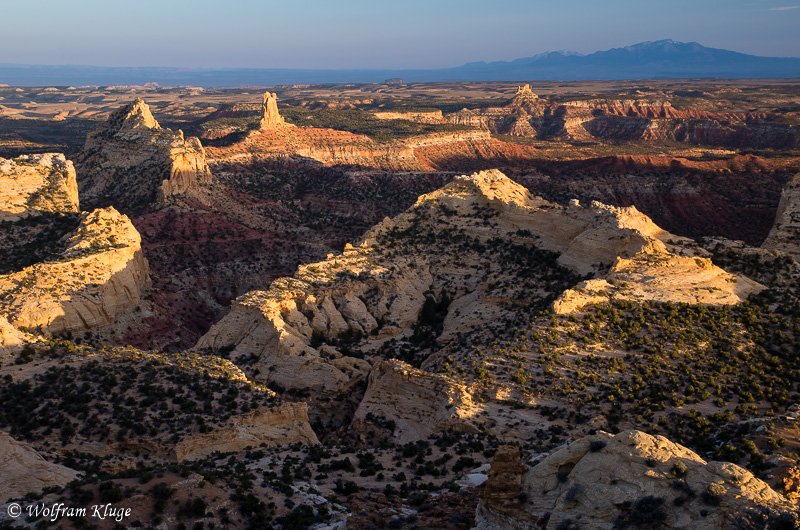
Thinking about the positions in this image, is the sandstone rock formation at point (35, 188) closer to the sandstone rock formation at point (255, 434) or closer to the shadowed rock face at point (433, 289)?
the shadowed rock face at point (433, 289)

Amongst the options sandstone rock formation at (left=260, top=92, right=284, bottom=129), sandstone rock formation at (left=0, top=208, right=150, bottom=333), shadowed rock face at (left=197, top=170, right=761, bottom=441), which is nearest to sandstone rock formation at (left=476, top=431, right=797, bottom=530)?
shadowed rock face at (left=197, top=170, right=761, bottom=441)

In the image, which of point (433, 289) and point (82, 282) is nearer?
point (82, 282)

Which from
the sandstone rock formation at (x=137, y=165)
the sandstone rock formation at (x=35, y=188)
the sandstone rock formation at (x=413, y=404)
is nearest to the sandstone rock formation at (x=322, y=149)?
the sandstone rock formation at (x=137, y=165)

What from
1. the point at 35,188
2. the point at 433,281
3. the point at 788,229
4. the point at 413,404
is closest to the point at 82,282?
the point at 35,188

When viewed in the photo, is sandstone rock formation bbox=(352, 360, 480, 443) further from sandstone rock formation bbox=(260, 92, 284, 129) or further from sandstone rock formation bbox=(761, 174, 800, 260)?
sandstone rock formation bbox=(260, 92, 284, 129)

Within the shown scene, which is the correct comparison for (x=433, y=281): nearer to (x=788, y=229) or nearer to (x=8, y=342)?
(x=8, y=342)

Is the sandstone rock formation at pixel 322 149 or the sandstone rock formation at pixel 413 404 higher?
the sandstone rock formation at pixel 322 149
